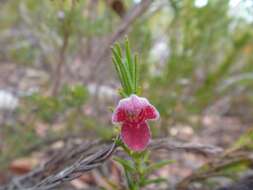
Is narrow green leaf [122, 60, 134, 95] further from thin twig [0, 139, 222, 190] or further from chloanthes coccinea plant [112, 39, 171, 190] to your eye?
thin twig [0, 139, 222, 190]

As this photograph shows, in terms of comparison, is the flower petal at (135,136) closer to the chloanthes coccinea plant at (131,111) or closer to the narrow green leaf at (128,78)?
the chloanthes coccinea plant at (131,111)

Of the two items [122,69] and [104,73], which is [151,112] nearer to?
[122,69]

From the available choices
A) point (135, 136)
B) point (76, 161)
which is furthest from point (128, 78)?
point (76, 161)

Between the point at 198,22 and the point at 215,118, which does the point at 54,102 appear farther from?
the point at 215,118

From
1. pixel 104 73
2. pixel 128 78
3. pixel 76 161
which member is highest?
pixel 104 73

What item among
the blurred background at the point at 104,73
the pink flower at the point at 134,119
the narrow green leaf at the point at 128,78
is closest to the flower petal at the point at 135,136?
the pink flower at the point at 134,119

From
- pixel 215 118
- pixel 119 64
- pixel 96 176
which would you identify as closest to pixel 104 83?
pixel 96 176
